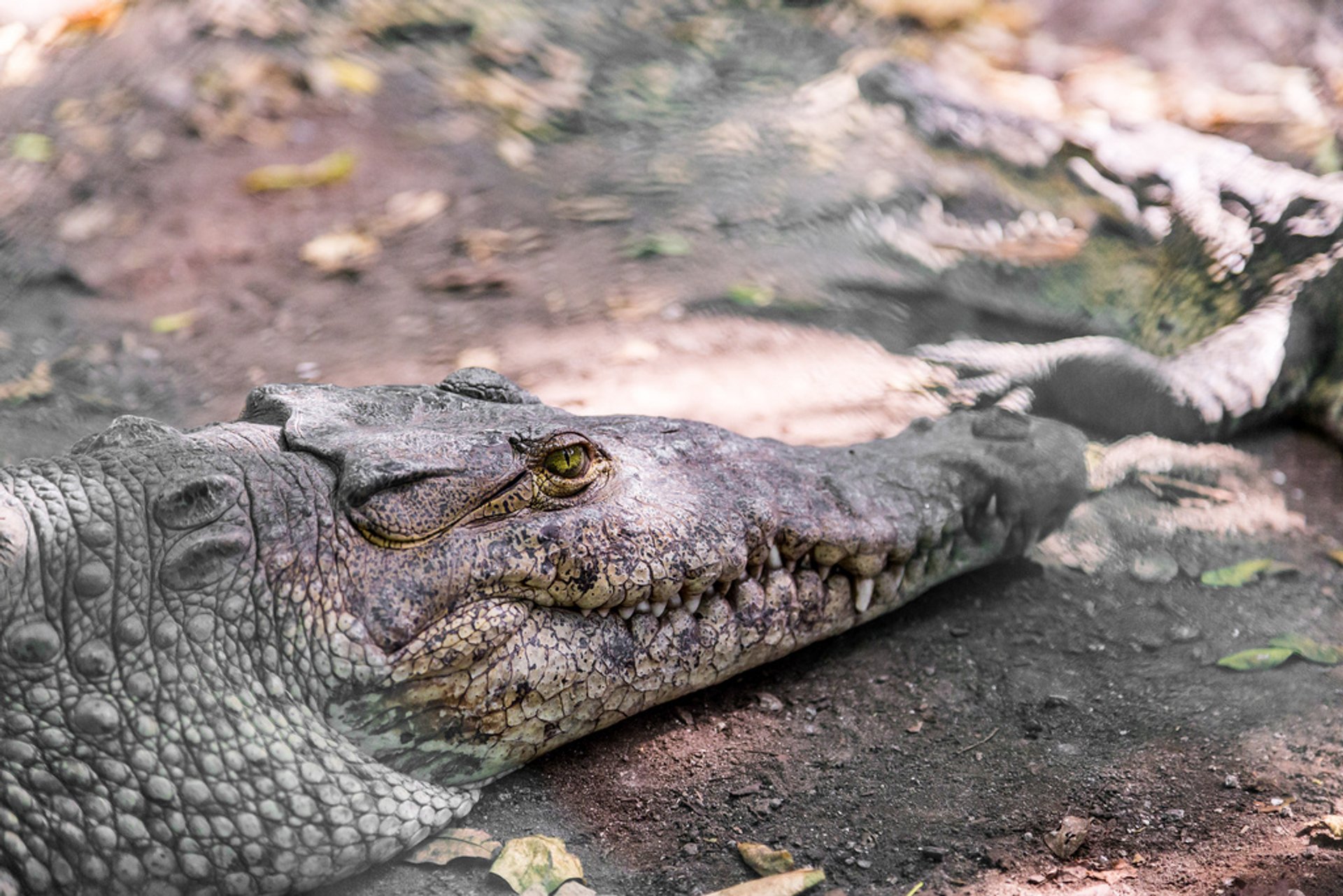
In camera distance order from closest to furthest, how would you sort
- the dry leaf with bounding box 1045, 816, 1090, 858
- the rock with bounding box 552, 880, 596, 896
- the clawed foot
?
1. the rock with bounding box 552, 880, 596, 896
2. the dry leaf with bounding box 1045, 816, 1090, 858
3. the clawed foot

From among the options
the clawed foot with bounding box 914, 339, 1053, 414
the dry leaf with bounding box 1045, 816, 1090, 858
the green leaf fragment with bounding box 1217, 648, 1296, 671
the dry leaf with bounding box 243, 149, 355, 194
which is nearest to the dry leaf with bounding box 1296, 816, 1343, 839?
the dry leaf with bounding box 1045, 816, 1090, 858

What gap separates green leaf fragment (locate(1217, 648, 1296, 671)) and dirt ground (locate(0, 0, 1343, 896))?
1.5 inches

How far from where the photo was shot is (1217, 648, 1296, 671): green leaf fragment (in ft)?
9.55

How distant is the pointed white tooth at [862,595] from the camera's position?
2742mm

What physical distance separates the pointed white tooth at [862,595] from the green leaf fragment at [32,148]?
4.37m

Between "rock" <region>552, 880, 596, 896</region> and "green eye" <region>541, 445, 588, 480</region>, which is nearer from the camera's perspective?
"rock" <region>552, 880, 596, 896</region>

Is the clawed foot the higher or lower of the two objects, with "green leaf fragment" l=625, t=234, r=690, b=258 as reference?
higher

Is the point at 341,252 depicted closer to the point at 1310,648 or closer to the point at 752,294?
the point at 752,294

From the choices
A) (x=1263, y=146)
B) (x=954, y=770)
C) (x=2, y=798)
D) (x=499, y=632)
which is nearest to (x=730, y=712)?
(x=954, y=770)

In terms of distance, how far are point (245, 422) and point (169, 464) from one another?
30 centimetres

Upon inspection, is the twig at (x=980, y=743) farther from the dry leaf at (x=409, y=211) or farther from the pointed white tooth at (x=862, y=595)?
the dry leaf at (x=409, y=211)

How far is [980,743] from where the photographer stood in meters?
2.61

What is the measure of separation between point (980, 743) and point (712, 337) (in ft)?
7.12

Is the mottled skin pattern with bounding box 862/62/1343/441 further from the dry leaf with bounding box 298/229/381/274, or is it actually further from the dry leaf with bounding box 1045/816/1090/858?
the dry leaf with bounding box 298/229/381/274
